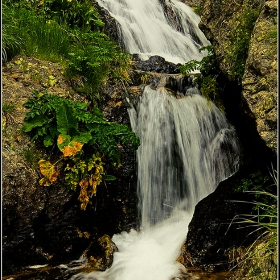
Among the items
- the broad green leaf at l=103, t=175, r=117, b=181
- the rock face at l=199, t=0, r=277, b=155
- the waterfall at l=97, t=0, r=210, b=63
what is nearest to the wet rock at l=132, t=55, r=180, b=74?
the waterfall at l=97, t=0, r=210, b=63

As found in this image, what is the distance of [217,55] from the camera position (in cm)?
562

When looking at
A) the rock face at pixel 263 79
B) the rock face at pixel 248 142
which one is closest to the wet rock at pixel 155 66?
the rock face at pixel 248 142

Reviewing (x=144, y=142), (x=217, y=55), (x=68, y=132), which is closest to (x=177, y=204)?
(x=144, y=142)

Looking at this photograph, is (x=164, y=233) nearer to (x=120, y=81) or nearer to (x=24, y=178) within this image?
(x=24, y=178)

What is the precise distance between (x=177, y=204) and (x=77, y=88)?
2763 millimetres

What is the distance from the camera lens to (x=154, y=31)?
10578 mm

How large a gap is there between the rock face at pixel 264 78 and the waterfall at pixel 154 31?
187 inches

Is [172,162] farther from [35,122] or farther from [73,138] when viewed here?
[35,122]

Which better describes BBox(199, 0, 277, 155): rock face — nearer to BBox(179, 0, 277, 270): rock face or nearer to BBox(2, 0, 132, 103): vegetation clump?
BBox(179, 0, 277, 270): rock face

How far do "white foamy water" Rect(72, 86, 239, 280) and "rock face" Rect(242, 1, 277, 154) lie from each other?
5.83 feet

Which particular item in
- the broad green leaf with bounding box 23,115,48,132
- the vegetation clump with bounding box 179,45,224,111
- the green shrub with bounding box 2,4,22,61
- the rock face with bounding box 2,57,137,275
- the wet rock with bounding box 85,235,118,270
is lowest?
the wet rock with bounding box 85,235,118,270

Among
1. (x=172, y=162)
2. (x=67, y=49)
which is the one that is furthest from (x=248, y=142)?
(x=67, y=49)

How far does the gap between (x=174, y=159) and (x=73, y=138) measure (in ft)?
6.99

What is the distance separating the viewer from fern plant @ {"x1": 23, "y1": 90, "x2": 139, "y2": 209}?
14.6ft
